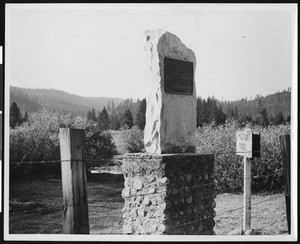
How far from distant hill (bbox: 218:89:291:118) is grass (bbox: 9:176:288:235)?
145 centimetres

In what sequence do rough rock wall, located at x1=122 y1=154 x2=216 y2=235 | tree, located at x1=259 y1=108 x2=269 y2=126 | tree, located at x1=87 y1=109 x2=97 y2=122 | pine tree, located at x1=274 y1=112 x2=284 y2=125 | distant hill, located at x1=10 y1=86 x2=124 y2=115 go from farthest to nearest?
tree, located at x1=259 y1=108 x2=269 y2=126 < tree, located at x1=87 y1=109 x2=97 y2=122 < pine tree, located at x1=274 y1=112 x2=284 y2=125 < distant hill, located at x1=10 y1=86 x2=124 y2=115 < rough rock wall, located at x1=122 y1=154 x2=216 y2=235

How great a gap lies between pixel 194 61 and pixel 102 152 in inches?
145

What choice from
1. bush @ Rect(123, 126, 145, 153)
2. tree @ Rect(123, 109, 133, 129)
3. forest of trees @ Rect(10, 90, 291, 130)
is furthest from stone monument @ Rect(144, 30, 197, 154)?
bush @ Rect(123, 126, 145, 153)

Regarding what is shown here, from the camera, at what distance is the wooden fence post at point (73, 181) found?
3430 millimetres

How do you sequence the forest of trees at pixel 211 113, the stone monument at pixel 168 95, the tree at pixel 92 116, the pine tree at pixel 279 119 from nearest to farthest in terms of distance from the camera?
the stone monument at pixel 168 95 → the forest of trees at pixel 211 113 → the pine tree at pixel 279 119 → the tree at pixel 92 116

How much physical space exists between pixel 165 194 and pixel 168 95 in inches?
43.3

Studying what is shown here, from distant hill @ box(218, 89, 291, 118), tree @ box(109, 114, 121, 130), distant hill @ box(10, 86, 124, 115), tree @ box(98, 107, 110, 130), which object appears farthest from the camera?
tree @ box(109, 114, 121, 130)

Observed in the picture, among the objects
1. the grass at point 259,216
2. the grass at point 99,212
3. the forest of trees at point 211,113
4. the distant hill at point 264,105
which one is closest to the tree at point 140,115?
the forest of trees at point 211,113

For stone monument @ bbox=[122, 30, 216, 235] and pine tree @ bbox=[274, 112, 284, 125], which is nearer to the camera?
stone monument @ bbox=[122, 30, 216, 235]

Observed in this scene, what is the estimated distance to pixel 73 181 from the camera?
11.3 ft

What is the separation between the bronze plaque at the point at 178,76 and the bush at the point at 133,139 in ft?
10.6

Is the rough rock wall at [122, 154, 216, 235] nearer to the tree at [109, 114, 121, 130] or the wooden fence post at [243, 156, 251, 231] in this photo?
the wooden fence post at [243, 156, 251, 231]

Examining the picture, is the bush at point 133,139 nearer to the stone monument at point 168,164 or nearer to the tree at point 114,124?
the tree at point 114,124

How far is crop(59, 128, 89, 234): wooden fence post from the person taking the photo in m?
3.43
